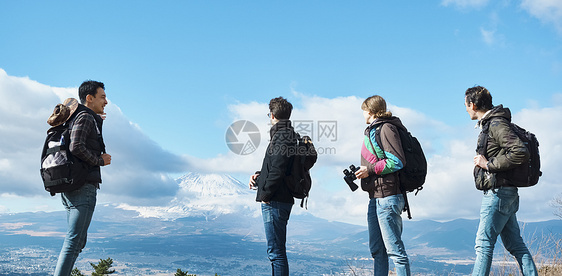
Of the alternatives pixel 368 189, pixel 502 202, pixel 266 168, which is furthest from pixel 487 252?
pixel 266 168

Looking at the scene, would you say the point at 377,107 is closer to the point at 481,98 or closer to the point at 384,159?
the point at 384,159

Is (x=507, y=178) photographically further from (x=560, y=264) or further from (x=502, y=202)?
(x=560, y=264)

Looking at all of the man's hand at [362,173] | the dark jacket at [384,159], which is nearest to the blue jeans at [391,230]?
the dark jacket at [384,159]

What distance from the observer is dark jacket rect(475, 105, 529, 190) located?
15.1 feet

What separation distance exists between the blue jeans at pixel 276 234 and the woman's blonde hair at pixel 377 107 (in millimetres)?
1418

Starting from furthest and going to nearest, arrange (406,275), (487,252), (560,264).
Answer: (560,264) → (487,252) → (406,275)

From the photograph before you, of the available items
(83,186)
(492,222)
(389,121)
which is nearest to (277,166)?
(389,121)

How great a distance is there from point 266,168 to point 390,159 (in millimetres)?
1319

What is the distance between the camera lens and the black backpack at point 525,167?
4711 mm

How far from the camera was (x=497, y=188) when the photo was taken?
474 centimetres

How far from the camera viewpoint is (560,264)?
7.63 meters

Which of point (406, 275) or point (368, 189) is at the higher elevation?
point (368, 189)

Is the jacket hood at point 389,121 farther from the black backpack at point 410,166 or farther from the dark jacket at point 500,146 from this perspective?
the dark jacket at point 500,146

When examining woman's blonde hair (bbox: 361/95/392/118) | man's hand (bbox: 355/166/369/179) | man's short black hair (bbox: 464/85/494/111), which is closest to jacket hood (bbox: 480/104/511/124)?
man's short black hair (bbox: 464/85/494/111)
